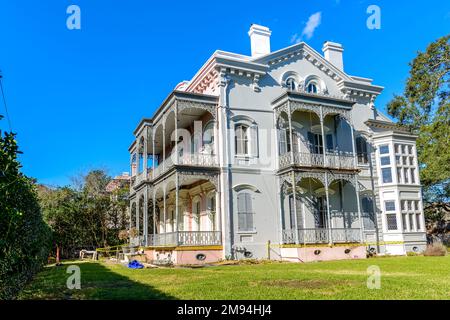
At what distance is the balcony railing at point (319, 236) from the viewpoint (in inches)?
721

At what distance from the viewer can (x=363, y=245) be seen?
18.8 meters

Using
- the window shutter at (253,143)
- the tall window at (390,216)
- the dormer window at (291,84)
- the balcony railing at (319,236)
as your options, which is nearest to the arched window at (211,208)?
the window shutter at (253,143)

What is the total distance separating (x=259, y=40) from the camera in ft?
Result: 70.0

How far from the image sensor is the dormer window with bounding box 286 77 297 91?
68.6 ft

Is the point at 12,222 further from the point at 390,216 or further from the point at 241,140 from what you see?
the point at 390,216

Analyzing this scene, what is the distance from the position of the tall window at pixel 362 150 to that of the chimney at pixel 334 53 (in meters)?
4.52

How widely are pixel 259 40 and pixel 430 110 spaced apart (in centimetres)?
1445

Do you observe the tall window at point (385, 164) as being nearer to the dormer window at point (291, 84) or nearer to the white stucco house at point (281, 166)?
the white stucco house at point (281, 166)

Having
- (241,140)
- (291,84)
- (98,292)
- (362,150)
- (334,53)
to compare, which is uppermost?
(334,53)

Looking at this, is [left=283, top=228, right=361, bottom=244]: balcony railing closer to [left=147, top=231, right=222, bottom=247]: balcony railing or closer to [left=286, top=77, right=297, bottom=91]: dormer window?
[left=147, top=231, right=222, bottom=247]: balcony railing

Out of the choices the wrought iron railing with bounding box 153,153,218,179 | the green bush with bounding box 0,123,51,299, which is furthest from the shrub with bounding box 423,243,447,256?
the green bush with bounding box 0,123,51,299

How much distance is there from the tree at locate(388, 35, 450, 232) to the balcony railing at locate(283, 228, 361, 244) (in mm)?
10655

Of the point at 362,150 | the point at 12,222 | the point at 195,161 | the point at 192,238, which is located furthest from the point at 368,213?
the point at 12,222

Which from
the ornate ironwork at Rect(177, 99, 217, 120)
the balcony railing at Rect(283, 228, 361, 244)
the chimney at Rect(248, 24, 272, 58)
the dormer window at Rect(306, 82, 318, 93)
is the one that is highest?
the chimney at Rect(248, 24, 272, 58)
